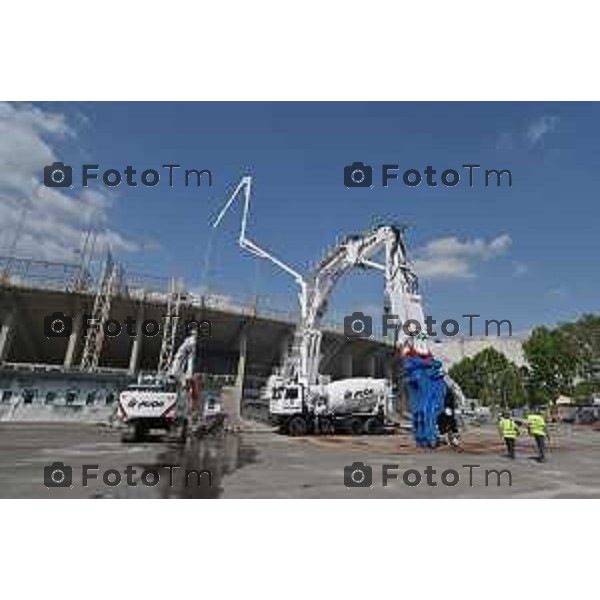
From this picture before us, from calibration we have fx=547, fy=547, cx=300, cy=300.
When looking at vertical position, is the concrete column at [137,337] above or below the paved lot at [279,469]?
above

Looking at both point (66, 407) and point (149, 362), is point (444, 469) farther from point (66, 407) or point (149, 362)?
point (149, 362)

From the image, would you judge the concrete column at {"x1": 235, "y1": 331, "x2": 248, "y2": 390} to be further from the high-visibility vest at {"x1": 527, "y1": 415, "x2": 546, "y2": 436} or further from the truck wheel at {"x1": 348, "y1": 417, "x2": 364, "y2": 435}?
the high-visibility vest at {"x1": 527, "y1": 415, "x2": 546, "y2": 436}

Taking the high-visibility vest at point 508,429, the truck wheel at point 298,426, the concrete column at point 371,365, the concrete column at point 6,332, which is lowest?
the truck wheel at point 298,426

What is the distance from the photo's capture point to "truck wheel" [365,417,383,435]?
29.4m

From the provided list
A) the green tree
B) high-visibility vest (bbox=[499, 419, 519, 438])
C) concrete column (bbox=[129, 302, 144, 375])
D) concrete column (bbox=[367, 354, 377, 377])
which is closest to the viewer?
high-visibility vest (bbox=[499, 419, 519, 438])

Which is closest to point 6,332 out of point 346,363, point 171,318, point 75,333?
point 75,333

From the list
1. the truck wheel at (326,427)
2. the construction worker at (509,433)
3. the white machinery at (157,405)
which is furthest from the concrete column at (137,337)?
the construction worker at (509,433)

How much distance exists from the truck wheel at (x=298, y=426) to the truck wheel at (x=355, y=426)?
8.93 feet

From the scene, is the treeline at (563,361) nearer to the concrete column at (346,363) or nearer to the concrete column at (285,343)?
the concrete column at (346,363)

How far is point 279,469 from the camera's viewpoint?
14.6 m

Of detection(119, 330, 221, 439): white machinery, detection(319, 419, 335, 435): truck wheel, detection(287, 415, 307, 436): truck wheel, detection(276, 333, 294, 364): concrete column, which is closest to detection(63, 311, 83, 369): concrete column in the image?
detection(276, 333, 294, 364): concrete column

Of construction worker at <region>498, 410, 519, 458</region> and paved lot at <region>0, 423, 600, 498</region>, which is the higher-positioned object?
construction worker at <region>498, 410, 519, 458</region>

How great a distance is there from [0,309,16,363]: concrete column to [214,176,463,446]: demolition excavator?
2727cm

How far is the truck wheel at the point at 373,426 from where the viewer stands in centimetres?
2939
